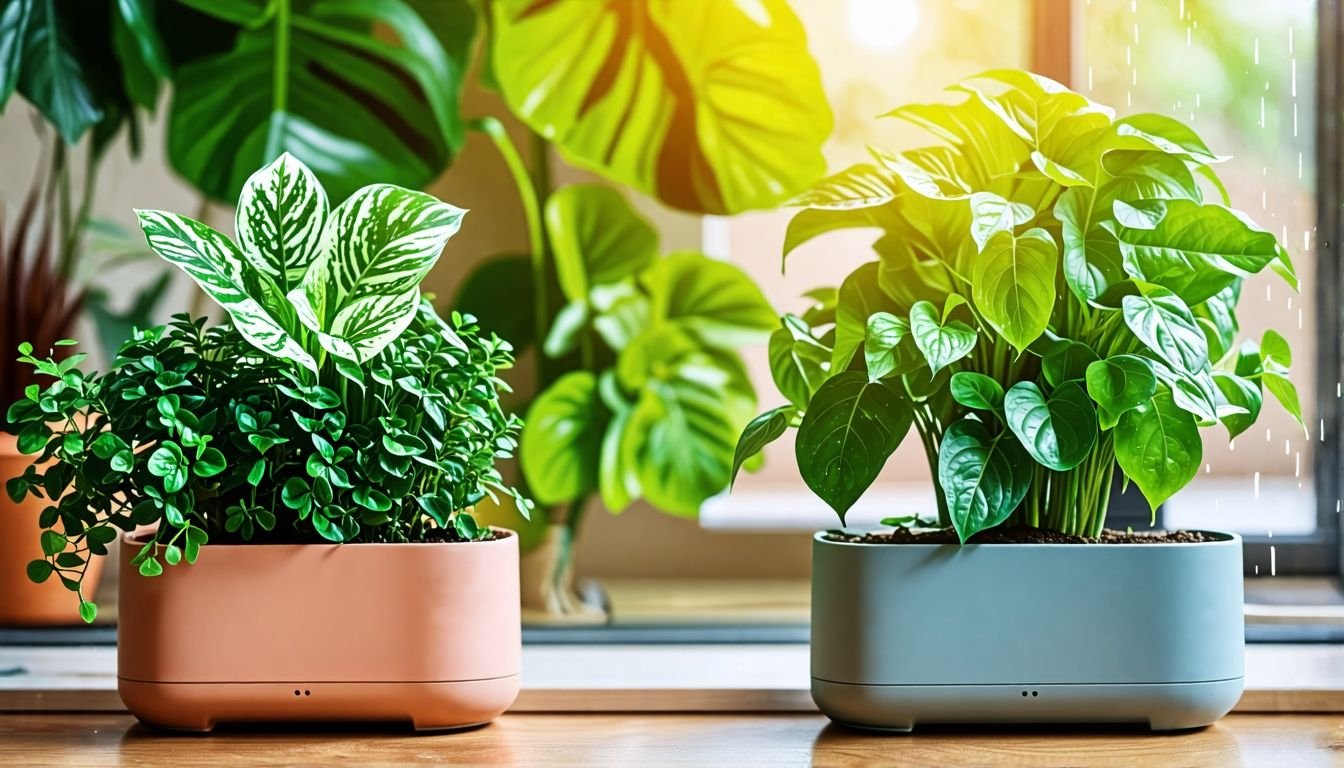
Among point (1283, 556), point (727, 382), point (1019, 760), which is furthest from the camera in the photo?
point (727, 382)

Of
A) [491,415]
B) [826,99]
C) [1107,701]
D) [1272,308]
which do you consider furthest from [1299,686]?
[826,99]

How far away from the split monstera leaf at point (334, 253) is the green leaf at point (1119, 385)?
1.33ft

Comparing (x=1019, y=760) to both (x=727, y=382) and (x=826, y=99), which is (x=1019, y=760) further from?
(x=826, y=99)

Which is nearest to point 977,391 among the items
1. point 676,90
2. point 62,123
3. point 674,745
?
point 674,745

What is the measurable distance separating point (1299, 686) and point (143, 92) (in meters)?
1.21

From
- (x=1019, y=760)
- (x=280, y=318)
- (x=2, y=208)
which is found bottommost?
(x=1019, y=760)

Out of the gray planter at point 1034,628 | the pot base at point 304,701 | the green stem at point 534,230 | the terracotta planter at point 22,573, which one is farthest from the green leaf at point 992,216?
the terracotta planter at point 22,573

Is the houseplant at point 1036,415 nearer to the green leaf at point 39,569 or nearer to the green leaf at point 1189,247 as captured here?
the green leaf at point 1189,247

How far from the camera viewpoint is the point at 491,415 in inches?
32.4

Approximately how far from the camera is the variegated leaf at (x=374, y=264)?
2.37ft

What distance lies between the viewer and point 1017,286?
0.71m

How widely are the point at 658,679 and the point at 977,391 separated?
37 centimetres

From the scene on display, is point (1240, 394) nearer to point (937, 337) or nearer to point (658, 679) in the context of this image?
point (937, 337)

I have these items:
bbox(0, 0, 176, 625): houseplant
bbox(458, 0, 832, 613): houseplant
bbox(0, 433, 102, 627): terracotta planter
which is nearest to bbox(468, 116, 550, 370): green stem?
bbox(458, 0, 832, 613): houseplant
